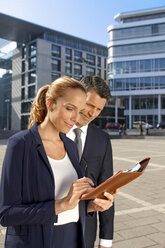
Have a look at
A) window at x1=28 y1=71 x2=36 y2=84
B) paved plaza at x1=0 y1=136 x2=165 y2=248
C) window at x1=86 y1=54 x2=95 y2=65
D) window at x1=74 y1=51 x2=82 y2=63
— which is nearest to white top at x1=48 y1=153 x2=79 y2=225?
paved plaza at x1=0 y1=136 x2=165 y2=248

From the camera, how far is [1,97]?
66.6 metres

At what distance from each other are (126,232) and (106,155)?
2073mm

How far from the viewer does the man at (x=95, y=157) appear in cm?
169

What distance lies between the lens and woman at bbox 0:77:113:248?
1.18 meters

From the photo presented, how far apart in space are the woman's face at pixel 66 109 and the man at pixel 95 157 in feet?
1.39

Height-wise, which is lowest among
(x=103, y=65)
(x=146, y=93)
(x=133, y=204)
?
(x=133, y=204)

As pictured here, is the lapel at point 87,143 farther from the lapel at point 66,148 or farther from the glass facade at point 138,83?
the glass facade at point 138,83

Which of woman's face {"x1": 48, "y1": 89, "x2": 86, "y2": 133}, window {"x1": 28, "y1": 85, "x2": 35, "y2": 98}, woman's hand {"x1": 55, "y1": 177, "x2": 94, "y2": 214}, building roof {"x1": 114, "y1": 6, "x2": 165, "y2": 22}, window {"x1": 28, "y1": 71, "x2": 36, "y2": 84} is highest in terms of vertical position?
building roof {"x1": 114, "y1": 6, "x2": 165, "y2": 22}

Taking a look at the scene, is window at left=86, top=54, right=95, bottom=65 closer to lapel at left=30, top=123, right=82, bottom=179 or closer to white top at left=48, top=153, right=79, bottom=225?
lapel at left=30, top=123, right=82, bottom=179

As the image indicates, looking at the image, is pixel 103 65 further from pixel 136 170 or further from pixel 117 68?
pixel 136 170

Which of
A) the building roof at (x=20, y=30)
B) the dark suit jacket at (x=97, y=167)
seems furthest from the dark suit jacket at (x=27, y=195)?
the building roof at (x=20, y=30)

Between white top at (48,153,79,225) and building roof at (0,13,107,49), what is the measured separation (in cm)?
5261

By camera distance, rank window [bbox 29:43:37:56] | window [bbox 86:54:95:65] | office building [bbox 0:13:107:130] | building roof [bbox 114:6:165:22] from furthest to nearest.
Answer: window [bbox 86:54:95:65]
window [bbox 29:43:37:56]
office building [bbox 0:13:107:130]
building roof [bbox 114:6:165:22]

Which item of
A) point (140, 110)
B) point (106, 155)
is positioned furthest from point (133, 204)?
point (140, 110)
